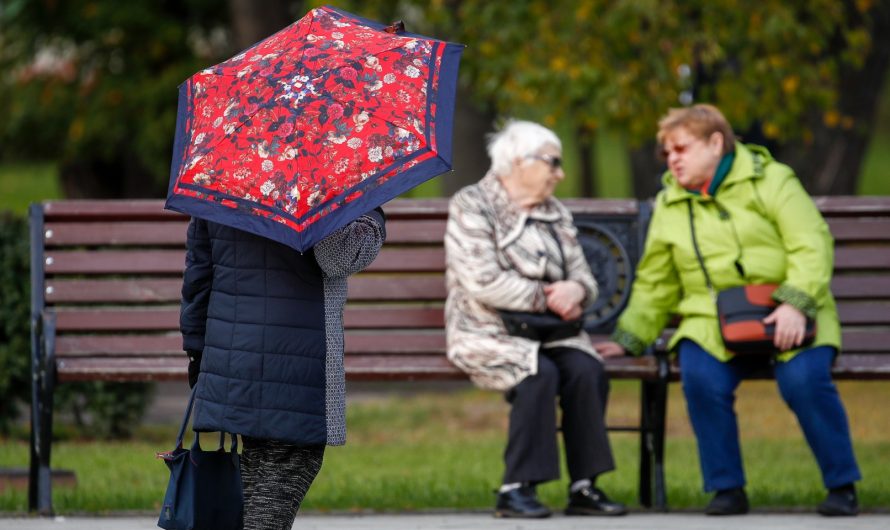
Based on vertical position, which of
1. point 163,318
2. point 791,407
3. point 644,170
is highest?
point 644,170

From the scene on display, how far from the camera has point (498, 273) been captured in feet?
20.4

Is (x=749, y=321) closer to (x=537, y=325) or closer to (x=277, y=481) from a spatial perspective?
(x=537, y=325)

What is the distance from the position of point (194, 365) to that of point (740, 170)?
2.66 meters

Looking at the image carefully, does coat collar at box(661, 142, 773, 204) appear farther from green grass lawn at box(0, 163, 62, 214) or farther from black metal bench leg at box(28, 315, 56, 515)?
green grass lawn at box(0, 163, 62, 214)

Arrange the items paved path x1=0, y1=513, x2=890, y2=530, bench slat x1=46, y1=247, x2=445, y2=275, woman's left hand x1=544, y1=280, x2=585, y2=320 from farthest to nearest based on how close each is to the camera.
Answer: bench slat x1=46, y1=247, x2=445, y2=275 < woman's left hand x1=544, y1=280, x2=585, y2=320 < paved path x1=0, y1=513, x2=890, y2=530

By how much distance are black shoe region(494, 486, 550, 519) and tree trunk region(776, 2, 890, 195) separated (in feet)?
24.4

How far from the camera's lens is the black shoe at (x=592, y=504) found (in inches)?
238

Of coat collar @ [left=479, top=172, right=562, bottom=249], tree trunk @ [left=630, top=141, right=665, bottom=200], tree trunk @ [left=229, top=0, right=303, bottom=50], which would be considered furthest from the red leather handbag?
tree trunk @ [left=229, top=0, right=303, bottom=50]

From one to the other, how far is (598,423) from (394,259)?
4.09ft

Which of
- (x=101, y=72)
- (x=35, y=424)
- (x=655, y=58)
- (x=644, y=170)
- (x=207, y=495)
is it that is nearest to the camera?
(x=207, y=495)

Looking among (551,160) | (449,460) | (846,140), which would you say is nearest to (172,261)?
(551,160)

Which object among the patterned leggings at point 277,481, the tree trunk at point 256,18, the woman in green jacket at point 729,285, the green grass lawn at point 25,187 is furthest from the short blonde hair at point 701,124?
the green grass lawn at point 25,187

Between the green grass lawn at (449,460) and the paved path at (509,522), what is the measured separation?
0.23 meters

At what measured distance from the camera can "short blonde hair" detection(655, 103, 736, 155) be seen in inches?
249
